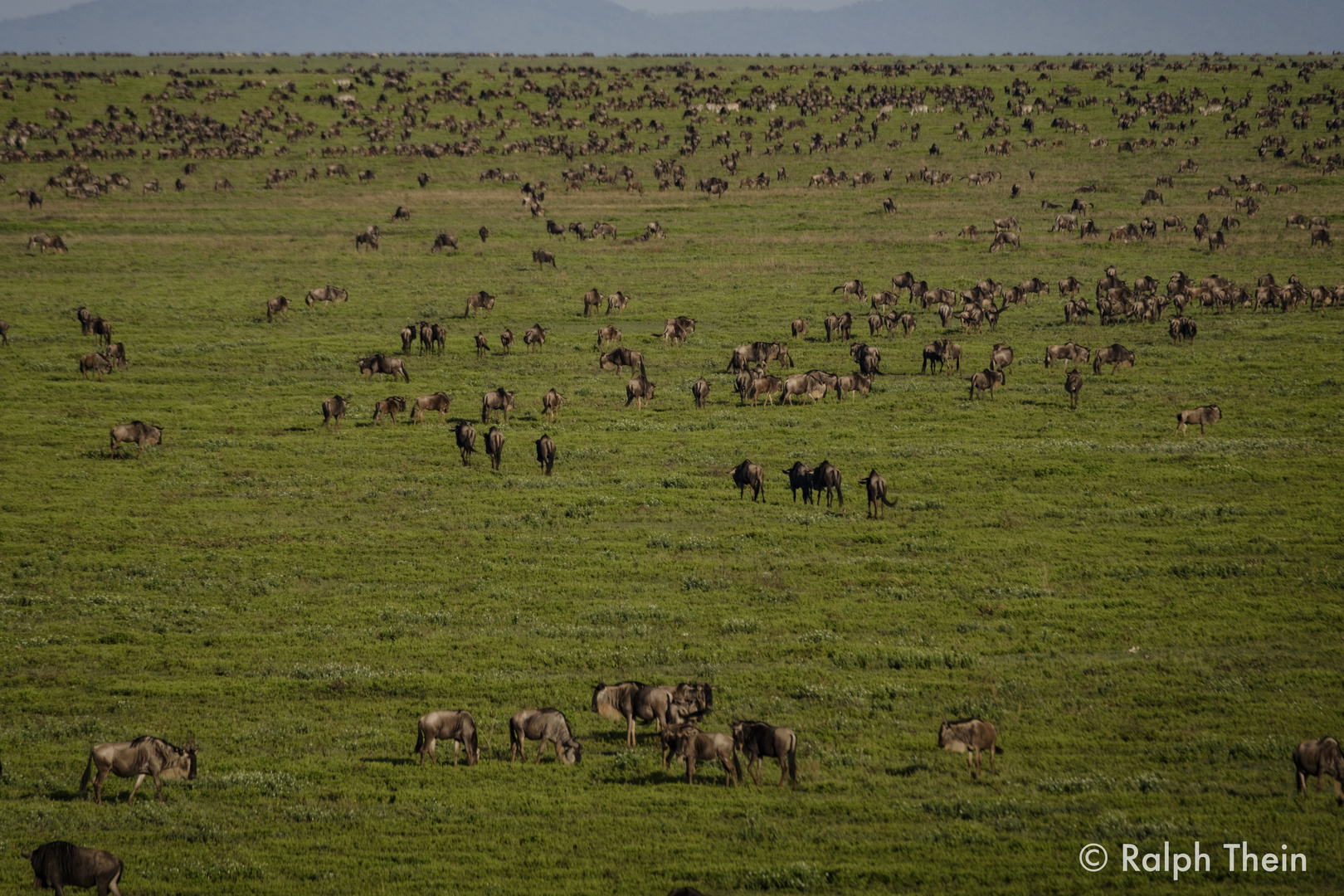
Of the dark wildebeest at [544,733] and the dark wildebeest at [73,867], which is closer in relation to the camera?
the dark wildebeest at [73,867]

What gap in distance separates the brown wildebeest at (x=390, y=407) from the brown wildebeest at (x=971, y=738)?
24052 millimetres

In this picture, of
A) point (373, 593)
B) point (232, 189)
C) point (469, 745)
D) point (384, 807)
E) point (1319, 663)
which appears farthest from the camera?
point (232, 189)

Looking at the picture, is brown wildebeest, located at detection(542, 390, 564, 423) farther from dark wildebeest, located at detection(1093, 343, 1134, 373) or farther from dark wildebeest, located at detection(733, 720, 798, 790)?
dark wildebeest, located at detection(733, 720, 798, 790)

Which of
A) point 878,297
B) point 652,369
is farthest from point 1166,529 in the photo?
point 878,297

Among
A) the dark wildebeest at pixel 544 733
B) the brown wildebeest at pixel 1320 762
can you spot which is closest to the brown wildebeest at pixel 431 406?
the dark wildebeest at pixel 544 733

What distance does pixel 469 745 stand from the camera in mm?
16203

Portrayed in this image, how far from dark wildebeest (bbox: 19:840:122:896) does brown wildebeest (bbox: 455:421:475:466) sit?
64.6 ft

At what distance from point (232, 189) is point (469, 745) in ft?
242

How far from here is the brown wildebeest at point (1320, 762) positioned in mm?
14469

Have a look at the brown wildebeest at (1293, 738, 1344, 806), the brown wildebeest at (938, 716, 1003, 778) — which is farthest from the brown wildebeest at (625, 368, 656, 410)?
the brown wildebeest at (1293, 738, 1344, 806)

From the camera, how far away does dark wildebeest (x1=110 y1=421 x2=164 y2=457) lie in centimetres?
3247

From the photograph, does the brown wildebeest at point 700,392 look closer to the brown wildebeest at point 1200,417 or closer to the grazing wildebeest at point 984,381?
the grazing wildebeest at point 984,381

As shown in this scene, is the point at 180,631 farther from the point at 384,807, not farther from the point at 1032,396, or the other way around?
the point at 1032,396

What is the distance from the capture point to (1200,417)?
3344cm
